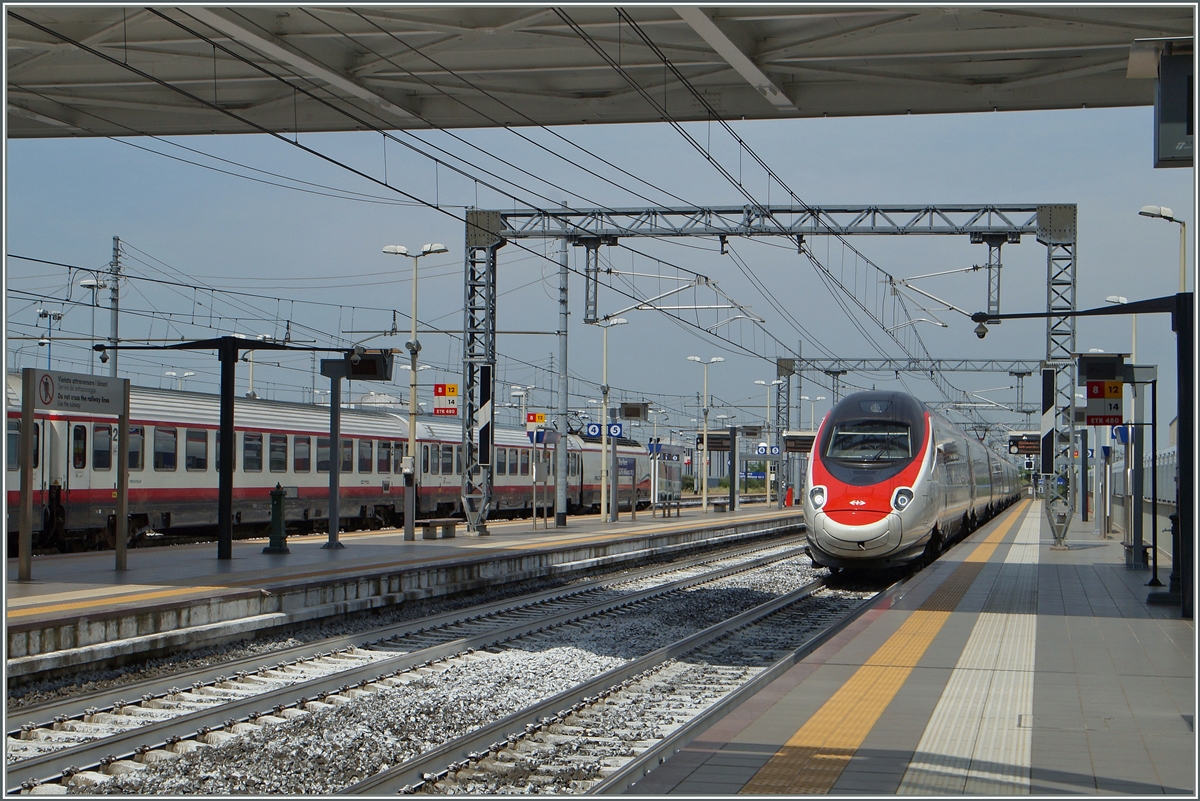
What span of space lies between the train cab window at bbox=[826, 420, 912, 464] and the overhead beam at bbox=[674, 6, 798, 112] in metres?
6.24

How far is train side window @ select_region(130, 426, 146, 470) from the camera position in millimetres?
22688

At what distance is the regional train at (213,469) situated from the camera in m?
20.7

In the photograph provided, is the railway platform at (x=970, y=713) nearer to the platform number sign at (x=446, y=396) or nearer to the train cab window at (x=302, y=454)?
the platform number sign at (x=446, y=396)

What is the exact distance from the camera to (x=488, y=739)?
26.1 feet

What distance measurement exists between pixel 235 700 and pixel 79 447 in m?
13.8

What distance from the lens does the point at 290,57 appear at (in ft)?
40.6

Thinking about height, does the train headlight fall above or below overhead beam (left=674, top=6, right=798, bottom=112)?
below

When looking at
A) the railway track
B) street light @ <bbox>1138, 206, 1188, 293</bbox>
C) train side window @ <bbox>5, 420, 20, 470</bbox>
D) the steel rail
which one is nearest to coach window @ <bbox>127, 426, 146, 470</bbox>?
train side window @ <bbox>5, 420, 20, 470</bbox>

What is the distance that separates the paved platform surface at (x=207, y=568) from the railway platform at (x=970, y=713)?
701cm

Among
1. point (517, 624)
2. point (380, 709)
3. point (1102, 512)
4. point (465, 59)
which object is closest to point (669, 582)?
point (517, 624)

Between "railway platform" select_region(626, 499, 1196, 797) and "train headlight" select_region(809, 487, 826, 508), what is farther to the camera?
"train headlight" select_region(809, 487, 826, 508)

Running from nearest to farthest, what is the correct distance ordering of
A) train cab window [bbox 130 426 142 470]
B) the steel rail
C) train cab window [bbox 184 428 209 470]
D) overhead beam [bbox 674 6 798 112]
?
the steel rail
overhead beam [bbox 674 6 798 112]
train cab window [bbox 130 426 142 470]
train cab window [bbox 184 428 209 470]

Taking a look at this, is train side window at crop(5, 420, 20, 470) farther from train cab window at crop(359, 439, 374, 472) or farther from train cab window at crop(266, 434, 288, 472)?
train cab window at crop(359, 439, 374, 472)

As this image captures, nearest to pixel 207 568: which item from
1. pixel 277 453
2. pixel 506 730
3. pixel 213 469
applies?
pixel 506 730
